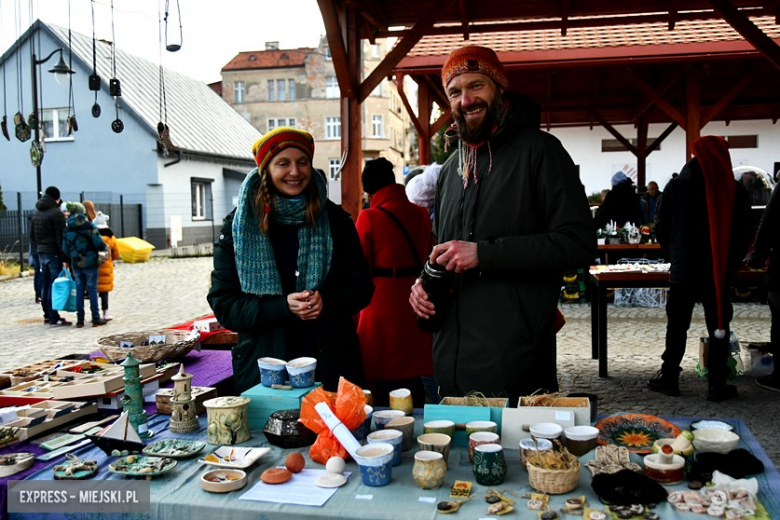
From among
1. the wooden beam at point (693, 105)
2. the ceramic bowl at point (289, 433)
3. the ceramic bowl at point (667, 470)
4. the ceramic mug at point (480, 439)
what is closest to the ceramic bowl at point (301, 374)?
the ceramic bowl at point (289, 433)

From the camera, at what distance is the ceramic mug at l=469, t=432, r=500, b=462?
1.72 m

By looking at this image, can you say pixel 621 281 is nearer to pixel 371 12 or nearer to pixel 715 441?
pixel 371 12

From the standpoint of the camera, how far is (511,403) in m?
2.13

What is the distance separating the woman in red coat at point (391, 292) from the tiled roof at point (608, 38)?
7.26 metres

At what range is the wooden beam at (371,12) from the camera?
6325mm

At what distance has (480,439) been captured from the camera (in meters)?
1.74

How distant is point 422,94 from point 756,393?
27.1ft

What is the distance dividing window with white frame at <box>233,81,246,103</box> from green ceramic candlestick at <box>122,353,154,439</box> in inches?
1667

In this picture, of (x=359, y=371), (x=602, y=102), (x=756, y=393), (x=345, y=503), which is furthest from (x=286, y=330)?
(x=602, y=102)

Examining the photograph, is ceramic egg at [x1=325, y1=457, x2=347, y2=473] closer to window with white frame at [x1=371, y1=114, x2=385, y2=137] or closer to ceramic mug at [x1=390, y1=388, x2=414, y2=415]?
ceramic mug at [x1=390, y1=388, x2=414, y2=415]

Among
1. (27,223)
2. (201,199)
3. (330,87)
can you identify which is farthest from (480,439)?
(330,87)

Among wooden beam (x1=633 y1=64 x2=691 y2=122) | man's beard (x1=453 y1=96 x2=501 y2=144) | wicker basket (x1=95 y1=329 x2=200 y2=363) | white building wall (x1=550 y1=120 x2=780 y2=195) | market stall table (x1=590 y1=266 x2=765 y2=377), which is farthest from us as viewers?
white building wall (x1=550 y1=120 x2=780 y2=195)

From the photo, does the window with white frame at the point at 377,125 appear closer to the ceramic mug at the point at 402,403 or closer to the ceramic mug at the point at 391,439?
the ceramic mug at the point at 402,403

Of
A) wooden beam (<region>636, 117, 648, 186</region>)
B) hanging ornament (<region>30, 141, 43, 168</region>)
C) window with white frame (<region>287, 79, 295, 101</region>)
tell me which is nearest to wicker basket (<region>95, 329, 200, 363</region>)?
hanging ornament (<region>30, 141, 43, 168</region>)
